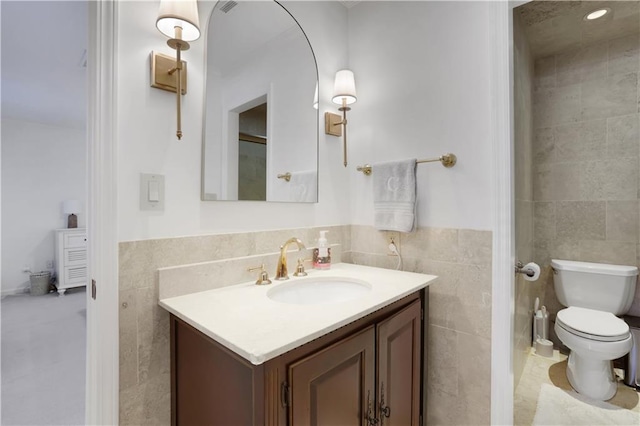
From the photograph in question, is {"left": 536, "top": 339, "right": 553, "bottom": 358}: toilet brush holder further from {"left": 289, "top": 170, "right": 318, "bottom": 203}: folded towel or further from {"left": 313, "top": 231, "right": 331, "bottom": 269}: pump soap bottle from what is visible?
{"left": 289, "top": 170, "right": 318, "bottom": 203}: folded towel

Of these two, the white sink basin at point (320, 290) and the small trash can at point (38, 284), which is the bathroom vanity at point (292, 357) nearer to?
the white sink basin at point (320, 290)

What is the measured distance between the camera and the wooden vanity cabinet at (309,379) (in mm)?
713

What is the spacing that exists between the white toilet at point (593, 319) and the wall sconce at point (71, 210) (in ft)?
18.6

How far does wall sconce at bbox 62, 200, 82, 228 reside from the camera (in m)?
4.21

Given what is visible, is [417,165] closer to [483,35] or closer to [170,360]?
[483,35]

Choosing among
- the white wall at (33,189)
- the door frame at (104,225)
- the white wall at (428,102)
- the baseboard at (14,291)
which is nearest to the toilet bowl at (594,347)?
the white wall at (428,102)

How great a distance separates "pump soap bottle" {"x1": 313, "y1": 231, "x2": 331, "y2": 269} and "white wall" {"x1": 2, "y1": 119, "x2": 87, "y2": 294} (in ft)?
15.3

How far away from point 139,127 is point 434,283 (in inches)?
55.1

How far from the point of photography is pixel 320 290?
1341mm

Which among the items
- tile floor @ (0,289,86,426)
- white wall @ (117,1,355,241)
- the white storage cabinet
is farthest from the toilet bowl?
the white storage cabinet

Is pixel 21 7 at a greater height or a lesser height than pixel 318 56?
greater

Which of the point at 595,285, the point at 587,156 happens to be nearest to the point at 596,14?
the point at 587,156

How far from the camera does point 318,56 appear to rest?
1653 millimetres

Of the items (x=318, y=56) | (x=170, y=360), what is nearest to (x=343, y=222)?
(x=318, y=56)
